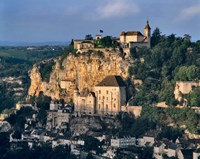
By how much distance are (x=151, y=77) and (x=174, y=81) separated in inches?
147

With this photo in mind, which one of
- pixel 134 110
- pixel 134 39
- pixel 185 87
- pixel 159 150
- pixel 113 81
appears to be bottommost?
pixel 159 150

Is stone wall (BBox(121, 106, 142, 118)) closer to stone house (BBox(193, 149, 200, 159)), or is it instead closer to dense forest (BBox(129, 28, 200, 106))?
dense forest (BBox(129, 28, 200, 106))

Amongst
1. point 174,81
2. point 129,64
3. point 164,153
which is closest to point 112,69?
point 129,64

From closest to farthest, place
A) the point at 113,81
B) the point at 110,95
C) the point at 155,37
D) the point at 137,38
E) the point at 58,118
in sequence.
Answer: the point at 110,95
the point at 113,81
the point at 58,118
the point at 137,38
the point at 155,37

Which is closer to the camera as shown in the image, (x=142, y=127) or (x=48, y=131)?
(x=142, y=127)

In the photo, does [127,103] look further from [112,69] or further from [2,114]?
[2,114]

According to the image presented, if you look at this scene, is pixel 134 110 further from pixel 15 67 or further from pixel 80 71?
pixel 15 67

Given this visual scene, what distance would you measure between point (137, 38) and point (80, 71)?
266 inches

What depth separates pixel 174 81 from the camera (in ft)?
279

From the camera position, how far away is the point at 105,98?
287 feet

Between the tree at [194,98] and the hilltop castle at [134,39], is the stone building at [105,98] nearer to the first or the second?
the hilltop castle at [134,39]

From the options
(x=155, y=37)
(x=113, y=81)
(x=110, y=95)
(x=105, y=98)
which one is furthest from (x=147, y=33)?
(x=105, y=98)

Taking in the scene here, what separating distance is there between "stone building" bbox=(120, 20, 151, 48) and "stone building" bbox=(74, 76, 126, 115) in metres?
4.96

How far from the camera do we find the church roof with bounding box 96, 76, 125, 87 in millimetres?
86688
